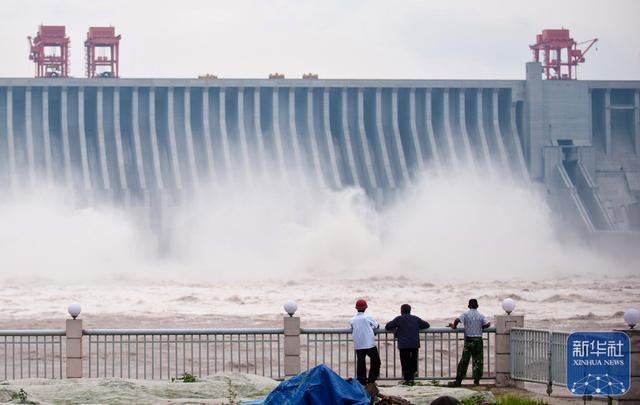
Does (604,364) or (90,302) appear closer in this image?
(604,364)

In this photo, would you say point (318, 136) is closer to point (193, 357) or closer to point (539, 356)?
point (193, 357)

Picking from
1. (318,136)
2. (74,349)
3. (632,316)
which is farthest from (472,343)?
(318,136)

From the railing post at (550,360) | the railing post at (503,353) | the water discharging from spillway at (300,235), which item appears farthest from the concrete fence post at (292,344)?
the water discharging from spillway at (300,235)

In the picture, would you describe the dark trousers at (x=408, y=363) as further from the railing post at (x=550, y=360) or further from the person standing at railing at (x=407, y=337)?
the railing post at (x=550, y=360)

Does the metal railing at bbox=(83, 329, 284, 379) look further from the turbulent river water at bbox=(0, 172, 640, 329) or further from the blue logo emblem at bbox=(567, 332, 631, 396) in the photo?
the turbulent river water at bbox=(0, 172, 640, 329)

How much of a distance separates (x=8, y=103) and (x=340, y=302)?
22.0 metres

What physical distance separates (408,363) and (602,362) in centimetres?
301

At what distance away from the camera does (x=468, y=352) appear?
17.7m

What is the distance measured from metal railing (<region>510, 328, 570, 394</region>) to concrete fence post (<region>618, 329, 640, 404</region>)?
0.87 metres

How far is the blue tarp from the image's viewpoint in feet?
43.2

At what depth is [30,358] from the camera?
23375mm

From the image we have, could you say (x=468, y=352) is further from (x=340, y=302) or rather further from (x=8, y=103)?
(x=8, y=103)

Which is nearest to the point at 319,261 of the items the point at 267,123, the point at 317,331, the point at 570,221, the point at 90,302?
the point at 267,123

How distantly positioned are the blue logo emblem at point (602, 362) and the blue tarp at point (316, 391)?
3343 millimetres
